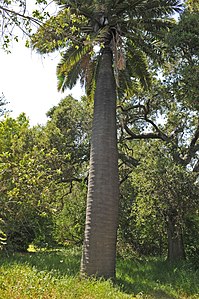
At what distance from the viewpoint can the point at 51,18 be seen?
14.1 ft

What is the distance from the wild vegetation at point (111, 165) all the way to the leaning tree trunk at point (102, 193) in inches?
1.1

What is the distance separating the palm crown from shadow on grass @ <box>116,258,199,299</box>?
5.58m

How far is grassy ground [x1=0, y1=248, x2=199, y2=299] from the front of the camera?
5.75 metres

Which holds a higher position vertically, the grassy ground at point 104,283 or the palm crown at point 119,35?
the palm crown at point 119,35

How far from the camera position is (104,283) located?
7156 mm

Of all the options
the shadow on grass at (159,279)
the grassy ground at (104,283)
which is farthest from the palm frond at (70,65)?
the shadow on grass at (159,279)

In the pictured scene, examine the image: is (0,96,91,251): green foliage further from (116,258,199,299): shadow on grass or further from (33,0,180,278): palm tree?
(116,258,199,299): shadow on grass

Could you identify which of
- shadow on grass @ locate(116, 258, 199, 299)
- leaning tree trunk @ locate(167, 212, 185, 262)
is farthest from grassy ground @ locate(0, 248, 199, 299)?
leaning tree trunk @ locate(167, 212, 185, 262)

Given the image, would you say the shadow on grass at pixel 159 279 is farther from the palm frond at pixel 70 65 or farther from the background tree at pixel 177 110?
the palm frond at pixel 70 65

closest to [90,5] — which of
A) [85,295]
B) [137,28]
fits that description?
[137,28]

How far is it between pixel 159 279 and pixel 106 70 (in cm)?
645

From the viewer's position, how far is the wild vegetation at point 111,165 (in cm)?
721

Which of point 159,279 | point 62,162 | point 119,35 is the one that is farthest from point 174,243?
point 119,35

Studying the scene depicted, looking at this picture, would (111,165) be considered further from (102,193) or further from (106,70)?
(106,70)
